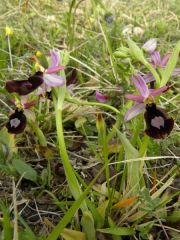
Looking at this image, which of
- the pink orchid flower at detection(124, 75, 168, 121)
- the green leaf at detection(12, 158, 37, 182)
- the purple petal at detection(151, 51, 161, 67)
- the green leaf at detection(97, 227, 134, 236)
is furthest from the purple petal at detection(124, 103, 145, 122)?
the green leaf at detection(12, 158, 37, 182)

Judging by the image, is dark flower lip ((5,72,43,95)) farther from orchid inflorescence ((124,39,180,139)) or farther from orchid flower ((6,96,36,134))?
orchid inflorescence ((124,39,180,139))

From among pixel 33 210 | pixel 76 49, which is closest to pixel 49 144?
pixel 33 210

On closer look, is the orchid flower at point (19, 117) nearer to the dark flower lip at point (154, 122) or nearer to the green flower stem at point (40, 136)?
the green flower stem at point (40, 136)

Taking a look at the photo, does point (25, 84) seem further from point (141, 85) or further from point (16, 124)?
point (141, 85)

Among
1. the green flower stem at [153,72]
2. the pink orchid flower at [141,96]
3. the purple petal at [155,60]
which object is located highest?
the green flower stem at [153,72]

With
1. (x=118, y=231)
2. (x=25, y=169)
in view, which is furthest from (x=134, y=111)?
(x=25, y=169)

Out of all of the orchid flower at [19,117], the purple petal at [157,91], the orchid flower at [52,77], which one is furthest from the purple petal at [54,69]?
the purple petal at [157,91]
